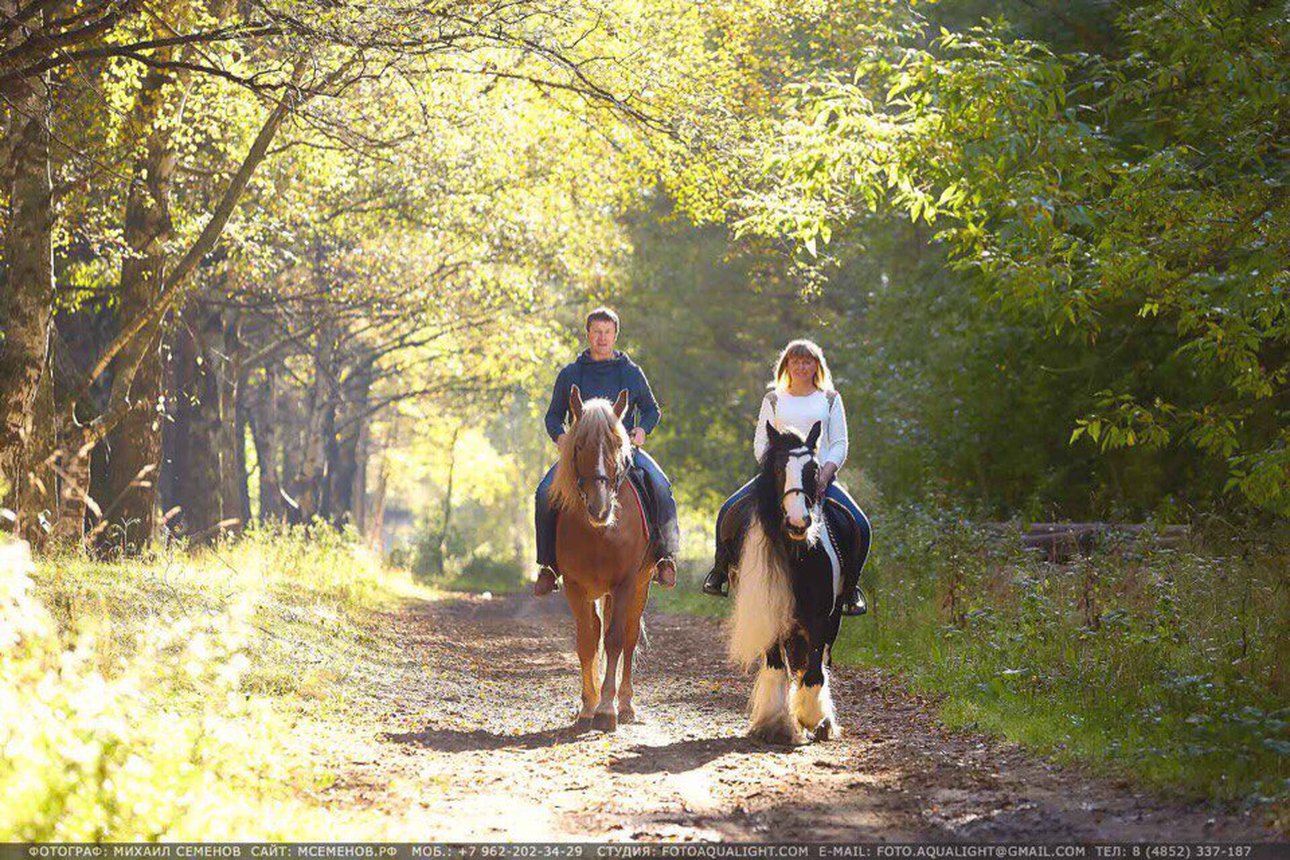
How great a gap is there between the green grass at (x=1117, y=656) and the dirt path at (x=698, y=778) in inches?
12.8

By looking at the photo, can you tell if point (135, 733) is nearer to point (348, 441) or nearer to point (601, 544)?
point (601, 544)

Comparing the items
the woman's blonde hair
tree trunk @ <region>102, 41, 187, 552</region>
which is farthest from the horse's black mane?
tree trunk @ <region>102, 41, 187, 552</region>

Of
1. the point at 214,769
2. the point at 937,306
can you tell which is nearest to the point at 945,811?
the point at 214,769

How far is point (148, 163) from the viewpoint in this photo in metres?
17.0

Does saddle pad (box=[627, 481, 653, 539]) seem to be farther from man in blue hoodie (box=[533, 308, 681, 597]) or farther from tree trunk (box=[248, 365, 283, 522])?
tree trunk (box=[248, 365, 283, 522])

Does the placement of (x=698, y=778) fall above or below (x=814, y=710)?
below

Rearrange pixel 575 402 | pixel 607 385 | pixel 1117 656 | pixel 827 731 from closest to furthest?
pixel 827 731 < pixel 1117 656 < pixel 575 402 < pixel 607 385

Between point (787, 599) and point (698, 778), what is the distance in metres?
1.62

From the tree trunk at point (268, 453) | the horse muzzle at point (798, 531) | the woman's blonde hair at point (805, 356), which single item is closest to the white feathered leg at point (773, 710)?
the horse muzzle at point (798, 531)

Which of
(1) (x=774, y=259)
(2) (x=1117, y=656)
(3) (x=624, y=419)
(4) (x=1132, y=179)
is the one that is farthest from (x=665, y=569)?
(1) (x=774, y=259)

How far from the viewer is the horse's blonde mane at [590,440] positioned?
396 inches

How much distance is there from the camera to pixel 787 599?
9430mm

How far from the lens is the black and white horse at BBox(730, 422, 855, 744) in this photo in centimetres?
938

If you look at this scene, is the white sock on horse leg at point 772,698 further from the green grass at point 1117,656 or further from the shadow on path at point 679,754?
the green grass at point 1117,656
